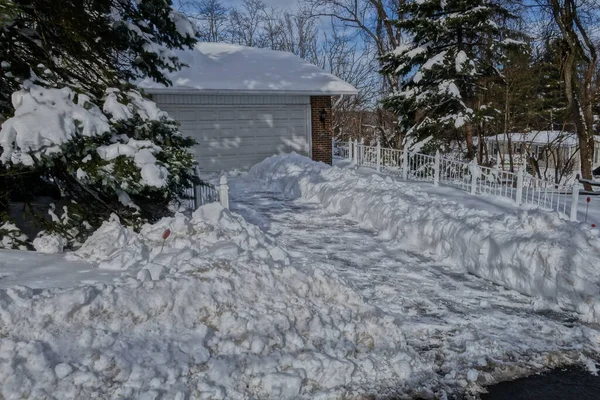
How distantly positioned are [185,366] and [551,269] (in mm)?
4454

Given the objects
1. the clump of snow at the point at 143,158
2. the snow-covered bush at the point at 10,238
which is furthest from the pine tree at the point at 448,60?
the snow-covered bush at the point at 10,238

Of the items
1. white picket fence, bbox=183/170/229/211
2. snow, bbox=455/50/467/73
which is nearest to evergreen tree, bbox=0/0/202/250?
white picket fence, bbox=183/170/229/211

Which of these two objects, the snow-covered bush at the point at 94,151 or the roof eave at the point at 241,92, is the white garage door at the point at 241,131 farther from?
the snow-covered bush at the point at 94,151

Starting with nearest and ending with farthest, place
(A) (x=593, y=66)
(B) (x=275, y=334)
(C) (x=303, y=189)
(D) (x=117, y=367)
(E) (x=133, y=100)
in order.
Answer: (D) (x=117, y=367), (B) (x=275, y=334), (E) (x=133, y=100), (C) (x=303, y=189), (A) (x=593, y=66)

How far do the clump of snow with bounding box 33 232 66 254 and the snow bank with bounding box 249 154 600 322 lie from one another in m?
5.36

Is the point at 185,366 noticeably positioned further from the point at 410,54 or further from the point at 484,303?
the point at 410,54

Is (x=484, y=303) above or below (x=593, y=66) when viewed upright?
below

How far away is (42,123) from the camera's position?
5.05 meters

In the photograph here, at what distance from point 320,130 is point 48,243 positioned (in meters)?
12.1

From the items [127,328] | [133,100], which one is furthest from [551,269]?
[133,100]

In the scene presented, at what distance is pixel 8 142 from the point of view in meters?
4.98

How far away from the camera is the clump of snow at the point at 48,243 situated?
18.2 ft

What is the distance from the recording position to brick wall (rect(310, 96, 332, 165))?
16.3m

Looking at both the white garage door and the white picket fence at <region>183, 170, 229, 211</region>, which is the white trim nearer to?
the white garage door
